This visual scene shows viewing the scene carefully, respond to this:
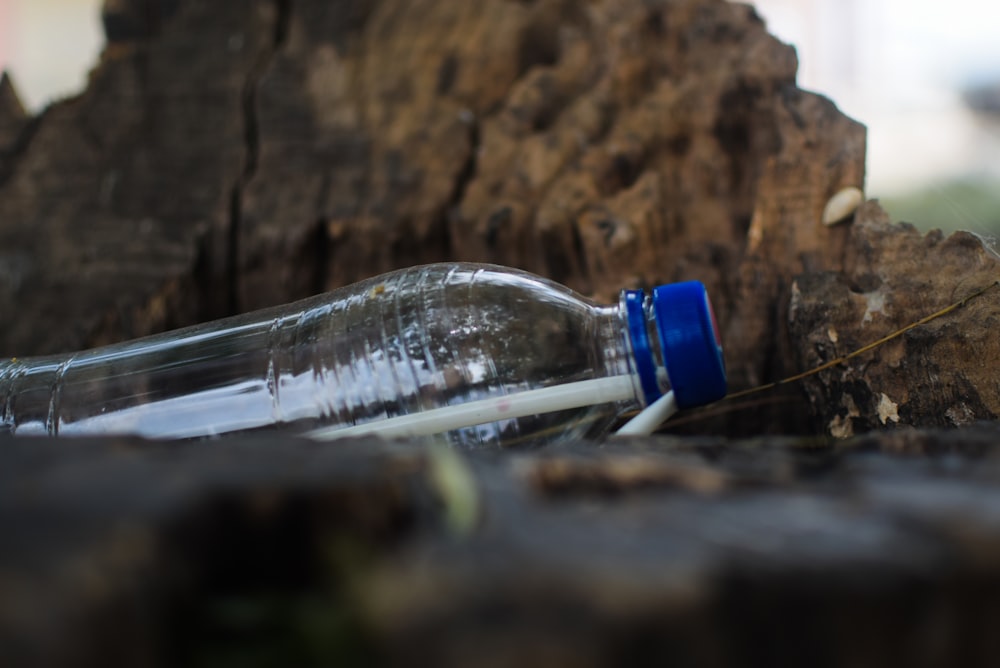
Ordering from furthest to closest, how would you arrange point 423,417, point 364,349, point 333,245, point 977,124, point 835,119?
point 977,124 < point 333,245 < point 835,119 < point 364,349 < point 423,417

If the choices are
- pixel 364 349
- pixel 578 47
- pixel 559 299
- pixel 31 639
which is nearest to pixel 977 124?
pixel 578 47

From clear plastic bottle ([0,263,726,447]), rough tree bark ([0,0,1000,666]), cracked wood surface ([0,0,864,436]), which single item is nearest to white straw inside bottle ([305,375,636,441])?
clear plastic bottle ([0,263,726,447])

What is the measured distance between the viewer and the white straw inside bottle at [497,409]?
1.06 metres

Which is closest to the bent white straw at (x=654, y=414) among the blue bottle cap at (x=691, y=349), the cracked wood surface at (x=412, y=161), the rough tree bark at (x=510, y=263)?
the blue bottle cap at (x=691, y=349)

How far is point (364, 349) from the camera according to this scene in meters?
1.17

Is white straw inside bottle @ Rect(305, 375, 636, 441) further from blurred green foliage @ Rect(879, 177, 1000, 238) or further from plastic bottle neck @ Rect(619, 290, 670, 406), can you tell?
blurred green foliage @ Rect(879, 177, 1000, 238)

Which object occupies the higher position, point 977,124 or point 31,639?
point 977,124

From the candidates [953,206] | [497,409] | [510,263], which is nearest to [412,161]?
[510,263]

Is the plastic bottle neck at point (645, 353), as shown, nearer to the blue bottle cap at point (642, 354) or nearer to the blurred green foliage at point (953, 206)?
the blue bottle cap at point (642, 354)

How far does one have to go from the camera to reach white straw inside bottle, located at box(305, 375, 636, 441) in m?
1.06

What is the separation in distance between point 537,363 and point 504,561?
0.71 meters

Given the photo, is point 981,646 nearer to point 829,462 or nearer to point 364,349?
point 829,462

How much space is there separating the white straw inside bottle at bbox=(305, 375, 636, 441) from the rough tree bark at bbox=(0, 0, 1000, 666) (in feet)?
0.77

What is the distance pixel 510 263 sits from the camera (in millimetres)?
1606
